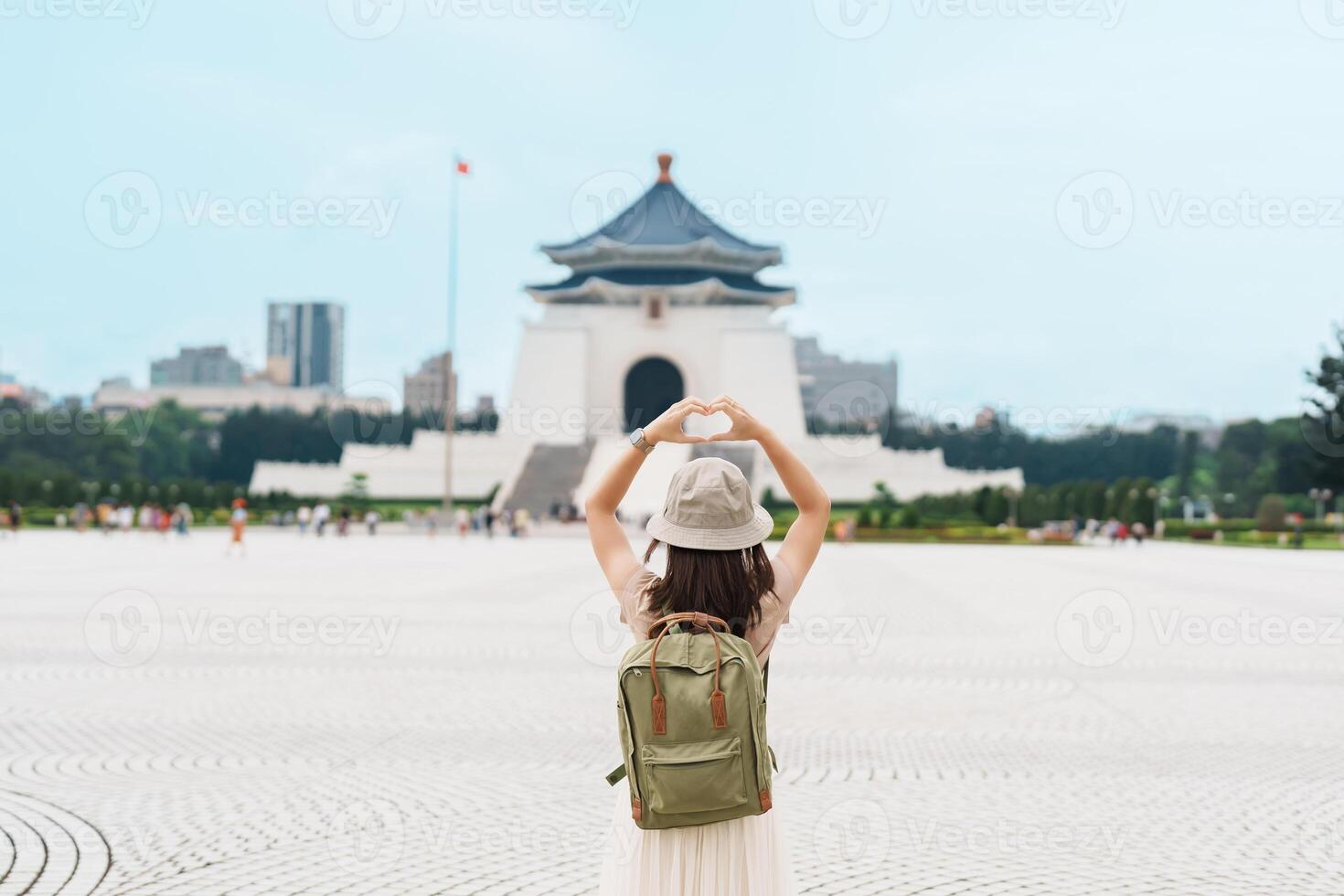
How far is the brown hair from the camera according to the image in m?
2.38

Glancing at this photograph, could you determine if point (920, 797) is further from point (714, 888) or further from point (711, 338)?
point (711, 338)

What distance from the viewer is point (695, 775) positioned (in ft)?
7.38

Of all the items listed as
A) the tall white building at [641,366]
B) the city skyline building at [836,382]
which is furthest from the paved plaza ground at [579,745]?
the city skyline building at [836,382]

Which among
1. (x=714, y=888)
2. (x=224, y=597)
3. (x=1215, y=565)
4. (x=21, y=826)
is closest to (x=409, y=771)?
(x=21, y=826)

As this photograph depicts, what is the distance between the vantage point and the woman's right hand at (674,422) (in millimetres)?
2518

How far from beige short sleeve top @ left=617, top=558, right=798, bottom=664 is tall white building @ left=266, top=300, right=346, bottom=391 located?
478 ft

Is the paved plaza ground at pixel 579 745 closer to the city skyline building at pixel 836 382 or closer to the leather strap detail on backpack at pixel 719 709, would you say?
the leather strap detail on backpack at pixel 719 709

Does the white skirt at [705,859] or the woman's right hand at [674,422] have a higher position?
the woman's right hand at [674,422]

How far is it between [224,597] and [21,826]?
8.20m

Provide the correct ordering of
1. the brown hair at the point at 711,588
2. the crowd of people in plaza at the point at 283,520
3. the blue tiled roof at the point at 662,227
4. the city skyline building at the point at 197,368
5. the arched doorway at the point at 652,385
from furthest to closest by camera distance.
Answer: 1. the city skyline building at the point at 197,368
2. the arched doorway at the point at 652,385
3. the blue tiled roof at the point at 662,227
4. the crowd of people in plaza at the point at 283,520
5. the brown hair at the point at 711,588

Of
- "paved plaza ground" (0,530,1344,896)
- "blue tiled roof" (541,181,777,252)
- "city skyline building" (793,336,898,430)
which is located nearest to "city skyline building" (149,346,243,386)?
"city skyline building" (793,336,898,430)

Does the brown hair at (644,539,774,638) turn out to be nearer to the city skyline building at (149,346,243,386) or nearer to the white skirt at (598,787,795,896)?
the white skirt at (598,787,795,896)

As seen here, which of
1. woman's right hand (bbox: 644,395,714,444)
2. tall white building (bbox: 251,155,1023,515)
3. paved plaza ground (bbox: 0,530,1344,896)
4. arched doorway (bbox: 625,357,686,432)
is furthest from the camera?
arched doorway (bbox: 625,357,686,432)

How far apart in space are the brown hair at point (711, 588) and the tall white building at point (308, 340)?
5734 inches
